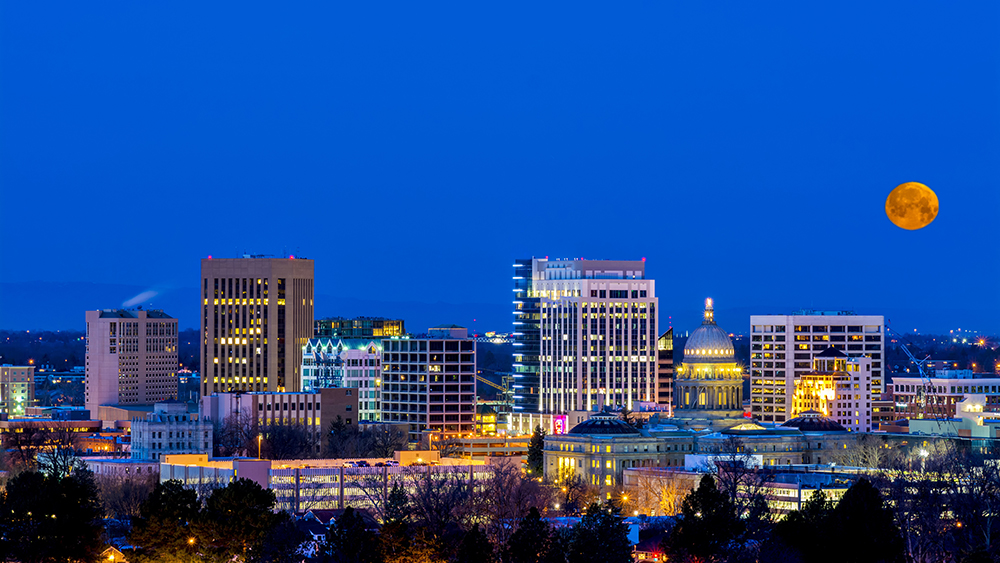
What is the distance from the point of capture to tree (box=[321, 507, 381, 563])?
110375mm

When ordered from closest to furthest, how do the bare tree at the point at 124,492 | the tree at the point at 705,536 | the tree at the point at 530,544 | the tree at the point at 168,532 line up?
the tree at the point at 530,544 < the tree at the point at 705,536 < the tree at the point at 168,532 < the bare tree at the point at 124,492

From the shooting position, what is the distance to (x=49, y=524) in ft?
372

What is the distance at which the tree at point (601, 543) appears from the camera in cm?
10881

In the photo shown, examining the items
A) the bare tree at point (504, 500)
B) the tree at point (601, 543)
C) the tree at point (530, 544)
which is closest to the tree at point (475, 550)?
the tree at point (530, 544)

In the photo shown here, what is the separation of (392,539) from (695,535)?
16.1 meters

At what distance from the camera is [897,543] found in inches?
4348

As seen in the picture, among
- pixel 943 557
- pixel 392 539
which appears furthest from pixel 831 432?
pixel 392 539

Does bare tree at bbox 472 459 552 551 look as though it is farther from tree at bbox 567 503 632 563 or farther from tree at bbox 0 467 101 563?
tree at bbox 0 467 101 563

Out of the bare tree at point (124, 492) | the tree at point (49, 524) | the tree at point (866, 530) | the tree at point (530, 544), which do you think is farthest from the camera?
the bare tree at point (124, 492)

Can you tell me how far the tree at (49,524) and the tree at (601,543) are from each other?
87.5ft

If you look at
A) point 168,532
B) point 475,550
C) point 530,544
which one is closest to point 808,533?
point 530,544

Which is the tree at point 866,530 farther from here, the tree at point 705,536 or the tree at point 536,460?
the tree at point 536,460

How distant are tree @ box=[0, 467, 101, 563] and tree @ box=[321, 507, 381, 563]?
43.9ft

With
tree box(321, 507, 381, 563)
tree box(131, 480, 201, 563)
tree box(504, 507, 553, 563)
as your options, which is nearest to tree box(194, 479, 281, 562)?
tree box(131, 480, 201, 563)
